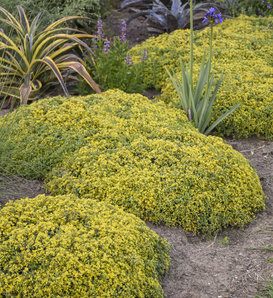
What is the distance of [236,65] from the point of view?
18.8 feet

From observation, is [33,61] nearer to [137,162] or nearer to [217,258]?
[137,162]

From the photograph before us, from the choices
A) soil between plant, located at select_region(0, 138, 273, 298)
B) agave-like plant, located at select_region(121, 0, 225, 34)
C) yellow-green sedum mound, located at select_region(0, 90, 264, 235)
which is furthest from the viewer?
agave-like plant, located at select_region(121, 0, 225, 34)

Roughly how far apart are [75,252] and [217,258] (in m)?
1.20

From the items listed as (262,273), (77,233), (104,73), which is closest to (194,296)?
(262,273)

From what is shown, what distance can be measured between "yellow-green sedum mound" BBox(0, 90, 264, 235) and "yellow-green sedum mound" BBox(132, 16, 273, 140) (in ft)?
2.76

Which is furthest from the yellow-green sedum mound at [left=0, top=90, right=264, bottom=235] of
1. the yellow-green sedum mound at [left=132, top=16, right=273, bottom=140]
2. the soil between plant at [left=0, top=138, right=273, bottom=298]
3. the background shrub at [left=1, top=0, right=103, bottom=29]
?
the background shrub at [left=1, top=0, right=103, bottom=29]

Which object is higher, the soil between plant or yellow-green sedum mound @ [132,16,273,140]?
yellow-green sedum mound @ [132,16,273,140]

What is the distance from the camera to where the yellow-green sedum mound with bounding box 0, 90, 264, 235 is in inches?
136

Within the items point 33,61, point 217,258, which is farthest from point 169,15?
point 217,258

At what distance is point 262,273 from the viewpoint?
3.04m

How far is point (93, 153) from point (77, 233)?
47.4 inches

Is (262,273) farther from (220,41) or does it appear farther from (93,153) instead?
(220,41)

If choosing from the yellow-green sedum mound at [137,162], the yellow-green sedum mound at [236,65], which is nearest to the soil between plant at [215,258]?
the yellow-green sedum mound at [137,162]

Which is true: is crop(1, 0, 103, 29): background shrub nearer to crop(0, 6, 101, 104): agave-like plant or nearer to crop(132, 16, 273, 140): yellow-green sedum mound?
crop(0, 6, 101, 104): agave-like plant
